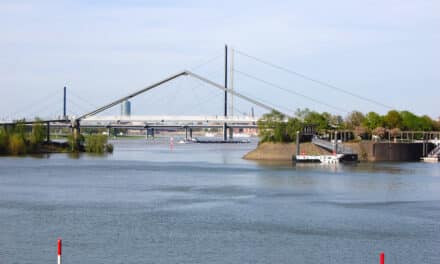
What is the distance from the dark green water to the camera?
1884 cm

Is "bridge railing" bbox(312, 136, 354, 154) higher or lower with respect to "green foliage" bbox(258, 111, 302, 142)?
lower

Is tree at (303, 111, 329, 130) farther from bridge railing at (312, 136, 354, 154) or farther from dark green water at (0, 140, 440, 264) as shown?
dark green water at (0, 140, 440, 264)

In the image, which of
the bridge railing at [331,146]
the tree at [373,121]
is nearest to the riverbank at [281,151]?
the bridge railing at [331,146]

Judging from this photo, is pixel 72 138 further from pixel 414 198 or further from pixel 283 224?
pixel 283 224

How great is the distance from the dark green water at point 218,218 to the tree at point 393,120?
36468 millimetres

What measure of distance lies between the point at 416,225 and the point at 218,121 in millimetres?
61333

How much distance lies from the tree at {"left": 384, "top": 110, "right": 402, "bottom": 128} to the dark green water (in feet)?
120

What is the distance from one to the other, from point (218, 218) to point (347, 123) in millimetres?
55660

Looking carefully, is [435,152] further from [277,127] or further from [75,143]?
[75,143]

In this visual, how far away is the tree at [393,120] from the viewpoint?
79.3m

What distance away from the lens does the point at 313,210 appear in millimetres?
27359

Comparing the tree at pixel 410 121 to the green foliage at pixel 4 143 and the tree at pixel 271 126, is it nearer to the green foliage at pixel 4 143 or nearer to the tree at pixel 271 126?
the tree at pixel 271 126

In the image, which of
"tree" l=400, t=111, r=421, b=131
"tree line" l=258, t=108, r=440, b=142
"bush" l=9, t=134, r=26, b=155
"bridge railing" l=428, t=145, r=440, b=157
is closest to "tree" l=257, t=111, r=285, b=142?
"tree line" l=258, t=108, r=440, b=142

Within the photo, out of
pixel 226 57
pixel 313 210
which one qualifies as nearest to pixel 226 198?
pixel 313 210
